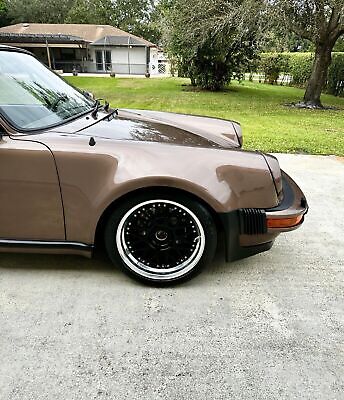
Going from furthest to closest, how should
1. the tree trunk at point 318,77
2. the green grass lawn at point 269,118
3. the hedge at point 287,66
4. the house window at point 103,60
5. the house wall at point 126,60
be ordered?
1. the house window at point 103,60
2. the house wall at point 126,60
3. the hedge at point 287,66
4. the tree trunk at point 318,77
5. the green grass lawn at point 269,118

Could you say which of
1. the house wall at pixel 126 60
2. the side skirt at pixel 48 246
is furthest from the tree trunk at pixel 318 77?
the house wall at pixel 126 60

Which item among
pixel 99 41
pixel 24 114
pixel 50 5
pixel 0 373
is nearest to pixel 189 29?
pixel 24 114

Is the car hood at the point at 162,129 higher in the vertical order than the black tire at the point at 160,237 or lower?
higher

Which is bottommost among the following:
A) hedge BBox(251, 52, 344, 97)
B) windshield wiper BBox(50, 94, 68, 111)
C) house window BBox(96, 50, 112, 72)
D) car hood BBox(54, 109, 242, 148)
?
house window BBox(96, 50, 112, 72)

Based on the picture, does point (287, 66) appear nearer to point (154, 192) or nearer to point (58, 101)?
point (58, 101)

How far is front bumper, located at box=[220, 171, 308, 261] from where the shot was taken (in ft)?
7.35

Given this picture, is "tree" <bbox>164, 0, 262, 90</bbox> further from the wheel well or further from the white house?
the white house

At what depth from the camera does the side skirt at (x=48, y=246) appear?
7.64ft

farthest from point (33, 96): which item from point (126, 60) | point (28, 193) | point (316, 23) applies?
point (126, 60)

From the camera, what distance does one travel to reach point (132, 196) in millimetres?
2230

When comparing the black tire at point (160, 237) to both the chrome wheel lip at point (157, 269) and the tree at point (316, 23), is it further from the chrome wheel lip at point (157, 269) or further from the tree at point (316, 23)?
the tree at point (316, 23)

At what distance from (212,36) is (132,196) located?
41.8 feet

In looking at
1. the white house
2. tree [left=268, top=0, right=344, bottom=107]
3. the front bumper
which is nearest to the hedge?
tree [left=268, top=0, right=344, bottom=107]

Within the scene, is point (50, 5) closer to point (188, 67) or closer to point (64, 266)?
point (188, 67)
